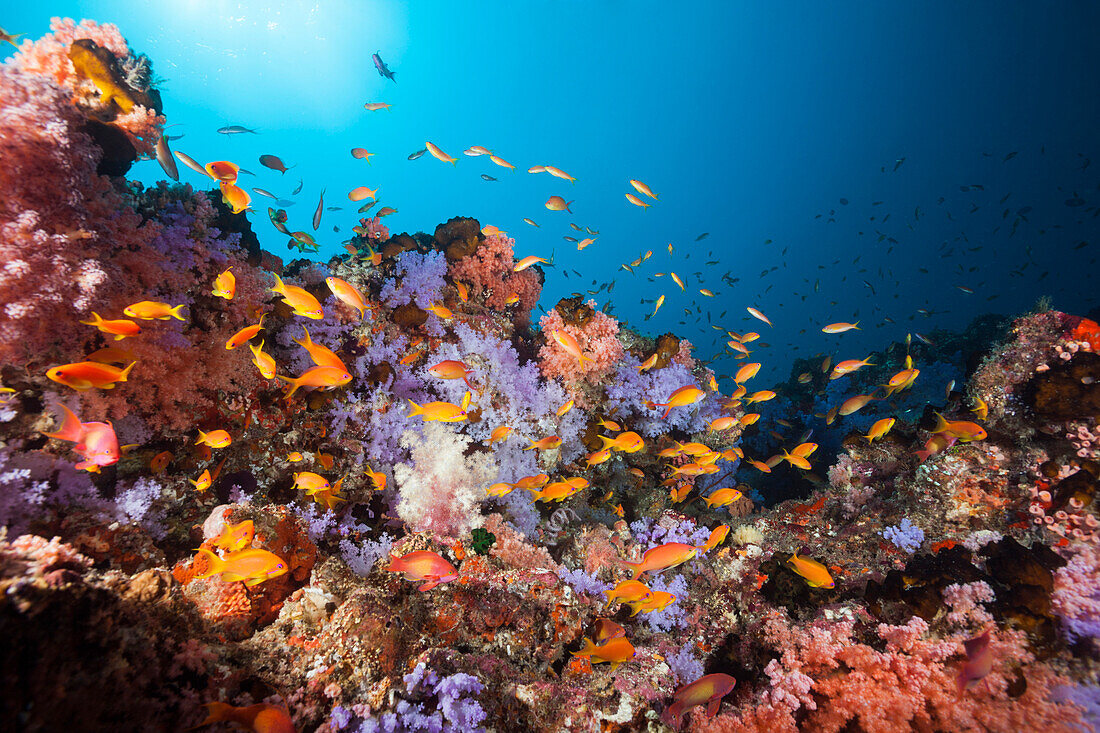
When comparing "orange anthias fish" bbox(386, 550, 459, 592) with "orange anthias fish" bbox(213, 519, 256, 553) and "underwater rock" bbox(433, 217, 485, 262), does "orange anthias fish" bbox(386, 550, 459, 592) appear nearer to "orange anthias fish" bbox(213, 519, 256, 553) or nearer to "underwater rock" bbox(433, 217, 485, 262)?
"orange anthias fish" bbox(213, 519, 256, 553)

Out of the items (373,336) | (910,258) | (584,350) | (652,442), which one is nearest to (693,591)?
(652,442)

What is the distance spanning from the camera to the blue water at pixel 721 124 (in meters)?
52.1

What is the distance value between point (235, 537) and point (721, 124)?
395 ft

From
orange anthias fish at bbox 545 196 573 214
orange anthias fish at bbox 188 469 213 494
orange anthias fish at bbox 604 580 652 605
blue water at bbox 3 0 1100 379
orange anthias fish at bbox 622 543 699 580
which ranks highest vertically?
blue water at bbox 3 0 1100 379

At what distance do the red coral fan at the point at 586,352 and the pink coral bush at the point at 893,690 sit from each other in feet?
11.9

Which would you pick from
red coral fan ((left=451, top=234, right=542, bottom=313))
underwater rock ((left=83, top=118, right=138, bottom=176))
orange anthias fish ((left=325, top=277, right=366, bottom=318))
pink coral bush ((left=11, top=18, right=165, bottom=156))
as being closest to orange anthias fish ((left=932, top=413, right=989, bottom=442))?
red coral fan ((left=451, top=234, right=542, bottom=313))

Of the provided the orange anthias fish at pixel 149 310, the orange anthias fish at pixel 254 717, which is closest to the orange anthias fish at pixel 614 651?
the orange anthias fish at pixel 254 717

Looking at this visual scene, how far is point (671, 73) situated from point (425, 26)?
2187 inches

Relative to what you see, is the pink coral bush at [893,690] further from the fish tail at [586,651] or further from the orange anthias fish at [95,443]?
the orange anthias fish at [95,443]

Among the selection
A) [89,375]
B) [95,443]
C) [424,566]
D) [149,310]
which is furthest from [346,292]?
[424,566]

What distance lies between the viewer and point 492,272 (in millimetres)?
6410

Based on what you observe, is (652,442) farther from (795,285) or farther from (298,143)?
(795,285)

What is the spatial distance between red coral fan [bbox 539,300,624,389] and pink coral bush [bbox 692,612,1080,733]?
143 inches

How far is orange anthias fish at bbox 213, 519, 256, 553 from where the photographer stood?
2953 mm
